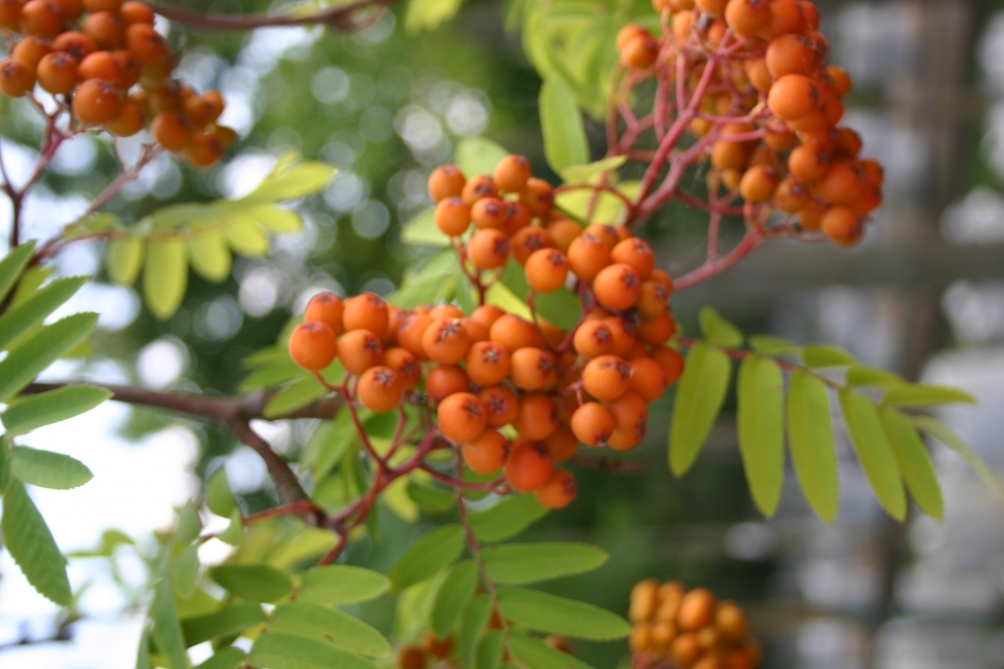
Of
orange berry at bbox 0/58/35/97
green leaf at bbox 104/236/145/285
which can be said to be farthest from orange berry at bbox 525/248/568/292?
green leaf at bbox 104/236/145/285

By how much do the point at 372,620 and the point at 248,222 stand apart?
4.40 ft

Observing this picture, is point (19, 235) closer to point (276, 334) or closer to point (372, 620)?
point (372, 620)

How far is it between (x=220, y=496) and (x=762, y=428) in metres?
0.48

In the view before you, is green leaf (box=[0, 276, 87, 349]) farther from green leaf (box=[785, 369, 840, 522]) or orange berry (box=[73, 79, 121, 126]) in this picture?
green leaf (box=[785, 369, 840, 522])

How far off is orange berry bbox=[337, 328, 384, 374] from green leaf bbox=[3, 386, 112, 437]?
0.16m

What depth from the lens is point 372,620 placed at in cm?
201

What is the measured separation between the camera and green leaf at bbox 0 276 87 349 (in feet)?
1.82

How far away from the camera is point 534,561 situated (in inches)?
27.0

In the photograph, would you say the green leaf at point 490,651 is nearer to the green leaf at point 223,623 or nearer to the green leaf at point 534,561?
the green leaf at point 534,561

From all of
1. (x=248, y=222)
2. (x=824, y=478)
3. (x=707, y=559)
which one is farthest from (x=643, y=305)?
(x=707, y=559)

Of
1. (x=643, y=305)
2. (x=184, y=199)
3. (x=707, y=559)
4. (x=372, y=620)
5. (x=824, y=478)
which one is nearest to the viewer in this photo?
(x=643, y=305)

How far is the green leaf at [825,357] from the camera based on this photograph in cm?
74

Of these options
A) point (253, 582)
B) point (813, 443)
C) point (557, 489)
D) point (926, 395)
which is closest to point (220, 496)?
point (253, 582)

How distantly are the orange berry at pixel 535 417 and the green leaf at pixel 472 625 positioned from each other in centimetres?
21
